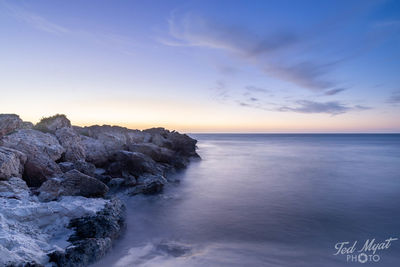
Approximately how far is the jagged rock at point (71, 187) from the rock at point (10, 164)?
127 cm

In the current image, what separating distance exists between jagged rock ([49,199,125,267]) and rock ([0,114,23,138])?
8326mm

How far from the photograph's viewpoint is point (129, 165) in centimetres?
1446

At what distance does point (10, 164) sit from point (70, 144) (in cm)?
609

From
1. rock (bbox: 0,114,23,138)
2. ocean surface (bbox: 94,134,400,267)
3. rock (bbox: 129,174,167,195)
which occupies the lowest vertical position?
ocean surface (bbox: 94,134,400,267)

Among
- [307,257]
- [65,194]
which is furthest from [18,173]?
[307,257]

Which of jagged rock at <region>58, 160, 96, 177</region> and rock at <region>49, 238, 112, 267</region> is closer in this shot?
rock at <region>49, 238, 112, 267</region>

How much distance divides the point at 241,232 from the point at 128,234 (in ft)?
13.2

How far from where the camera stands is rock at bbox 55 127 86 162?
13.4 m

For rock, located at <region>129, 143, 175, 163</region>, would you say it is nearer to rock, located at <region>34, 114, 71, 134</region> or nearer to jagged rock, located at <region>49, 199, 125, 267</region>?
rock, located at <region>34, 114, 71, 134</region>

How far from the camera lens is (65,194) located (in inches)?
305

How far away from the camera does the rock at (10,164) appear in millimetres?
7629

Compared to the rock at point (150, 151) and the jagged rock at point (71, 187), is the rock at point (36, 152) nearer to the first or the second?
the jagged rock at point (71, 187)

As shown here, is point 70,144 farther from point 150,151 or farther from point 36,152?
point 150,151
